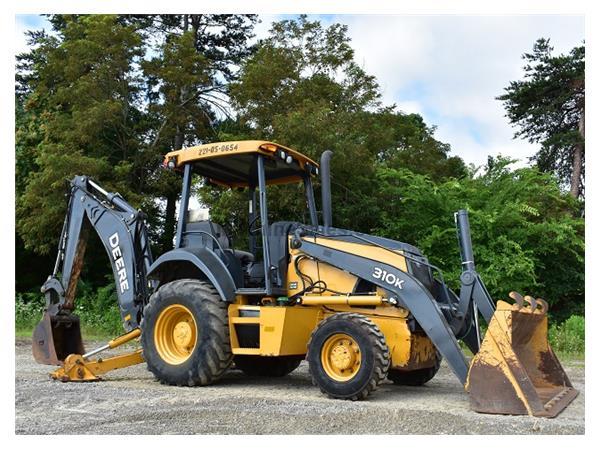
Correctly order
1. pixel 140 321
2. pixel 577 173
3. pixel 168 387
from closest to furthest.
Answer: pixel 168 387
pixel 140 321
pixel 577 173

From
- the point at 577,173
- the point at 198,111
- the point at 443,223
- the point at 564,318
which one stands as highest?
the point at 198,111

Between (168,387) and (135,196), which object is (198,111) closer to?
(135,196)

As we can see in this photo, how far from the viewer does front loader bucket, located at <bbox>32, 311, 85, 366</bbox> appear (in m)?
9.62

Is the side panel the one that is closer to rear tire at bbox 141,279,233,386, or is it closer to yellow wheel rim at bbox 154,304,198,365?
rear tire at bbox 141,279,233,386

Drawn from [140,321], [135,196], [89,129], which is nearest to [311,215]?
[140,321]

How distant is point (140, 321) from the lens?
9570 millimetres

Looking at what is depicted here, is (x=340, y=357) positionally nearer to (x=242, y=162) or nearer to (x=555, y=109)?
(x=242, y=162)

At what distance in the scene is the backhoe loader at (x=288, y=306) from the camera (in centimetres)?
719

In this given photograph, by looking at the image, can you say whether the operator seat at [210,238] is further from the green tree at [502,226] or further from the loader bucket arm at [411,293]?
the green tree at [502,226]

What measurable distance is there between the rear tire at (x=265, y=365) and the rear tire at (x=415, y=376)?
1418mm

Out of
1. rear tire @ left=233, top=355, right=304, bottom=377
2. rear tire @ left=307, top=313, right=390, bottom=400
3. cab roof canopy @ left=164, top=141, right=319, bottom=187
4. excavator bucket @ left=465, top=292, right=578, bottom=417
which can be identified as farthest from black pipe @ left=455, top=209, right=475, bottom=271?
rear tire @ left=233, top=355, right=304, bottom=377

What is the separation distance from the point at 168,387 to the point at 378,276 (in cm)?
280

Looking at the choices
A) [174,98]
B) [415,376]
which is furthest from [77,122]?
[415,376]

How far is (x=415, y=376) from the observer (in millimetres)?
8797
